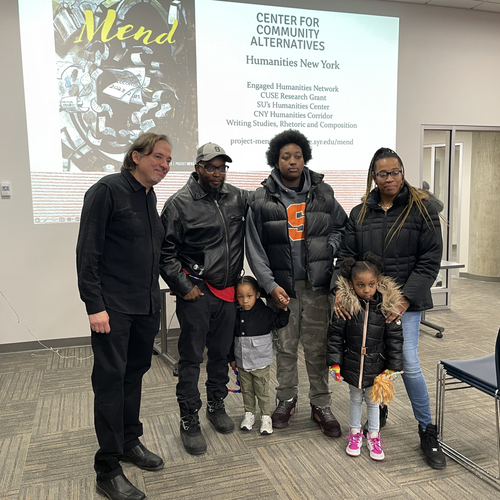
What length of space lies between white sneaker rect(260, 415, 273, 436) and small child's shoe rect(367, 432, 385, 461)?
1.67 feet

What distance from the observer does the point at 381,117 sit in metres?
4.41

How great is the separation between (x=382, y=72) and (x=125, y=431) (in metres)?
3.87

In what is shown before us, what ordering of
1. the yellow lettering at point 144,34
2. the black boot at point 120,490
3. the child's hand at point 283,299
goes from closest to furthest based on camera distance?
the black boot at point 120,490, the child's hand at point 283,299, the yellow lettering at point 144,34

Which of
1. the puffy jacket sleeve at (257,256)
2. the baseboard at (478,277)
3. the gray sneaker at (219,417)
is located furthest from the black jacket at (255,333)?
the baseboard at (478,277)

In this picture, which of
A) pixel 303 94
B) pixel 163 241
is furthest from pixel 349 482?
pixel 303 94

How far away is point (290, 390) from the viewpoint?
248 centimetres

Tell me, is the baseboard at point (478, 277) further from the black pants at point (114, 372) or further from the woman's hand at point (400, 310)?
the black pants at point (114, 372)

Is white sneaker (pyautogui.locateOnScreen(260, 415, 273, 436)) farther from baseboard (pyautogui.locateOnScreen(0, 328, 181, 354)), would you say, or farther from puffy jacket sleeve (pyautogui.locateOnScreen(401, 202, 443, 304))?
baseboard (pyautogui.locateOnScreen(0, 328, 181, 354))

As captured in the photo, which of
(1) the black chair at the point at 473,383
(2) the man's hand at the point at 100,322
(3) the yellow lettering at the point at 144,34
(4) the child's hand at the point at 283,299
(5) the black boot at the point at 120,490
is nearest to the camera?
(2) the man's hand at the point at 100,322

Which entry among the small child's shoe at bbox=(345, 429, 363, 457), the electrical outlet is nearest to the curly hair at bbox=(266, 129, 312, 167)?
the small child's shoe at bbox=(345, 429, 363, 457)

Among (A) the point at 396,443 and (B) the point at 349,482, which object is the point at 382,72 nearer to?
(A) the point at 396,443

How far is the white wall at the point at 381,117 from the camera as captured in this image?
3545 millimetres

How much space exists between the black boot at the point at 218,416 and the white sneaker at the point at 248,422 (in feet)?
0.19

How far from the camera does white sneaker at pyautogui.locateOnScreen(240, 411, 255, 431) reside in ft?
7.86
